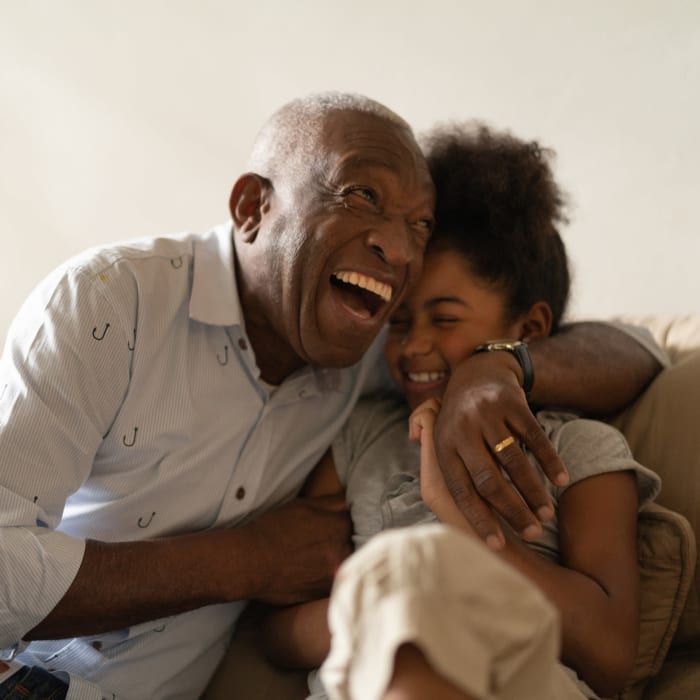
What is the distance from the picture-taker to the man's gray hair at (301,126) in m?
1.16

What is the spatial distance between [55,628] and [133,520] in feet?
0.61

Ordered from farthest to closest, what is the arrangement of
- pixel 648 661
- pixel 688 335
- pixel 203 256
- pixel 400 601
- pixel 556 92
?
1. pixel 556 92
2. pixel 688 335
3. pixel 203 256
4. pixel 648 661
5. pixel 400 601

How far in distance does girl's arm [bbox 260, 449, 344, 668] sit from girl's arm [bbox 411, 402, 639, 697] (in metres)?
0.27

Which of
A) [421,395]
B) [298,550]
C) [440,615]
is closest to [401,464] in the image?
[421,395]

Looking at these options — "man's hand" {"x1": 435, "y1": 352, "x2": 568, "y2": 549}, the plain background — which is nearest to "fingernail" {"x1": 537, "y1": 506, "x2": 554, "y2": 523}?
"man's hand" {"x1": 435, "y1": 352, "x2": 568, "y2": 549}

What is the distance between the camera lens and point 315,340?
3.72 ft

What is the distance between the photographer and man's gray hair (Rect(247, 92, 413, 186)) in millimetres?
1164

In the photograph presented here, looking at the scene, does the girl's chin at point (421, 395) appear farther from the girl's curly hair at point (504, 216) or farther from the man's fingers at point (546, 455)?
the man's fingers at point (546, 455)

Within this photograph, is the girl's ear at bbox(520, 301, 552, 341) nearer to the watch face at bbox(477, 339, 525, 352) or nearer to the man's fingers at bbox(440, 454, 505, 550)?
the watch face at bbox(477, 339, 525, 352)

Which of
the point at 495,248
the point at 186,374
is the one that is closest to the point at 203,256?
the point at 186,374

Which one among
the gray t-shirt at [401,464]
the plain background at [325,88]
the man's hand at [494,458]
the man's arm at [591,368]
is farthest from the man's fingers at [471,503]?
the plain background at [325,88]

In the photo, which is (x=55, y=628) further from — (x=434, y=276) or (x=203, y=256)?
(x=434, y=276)

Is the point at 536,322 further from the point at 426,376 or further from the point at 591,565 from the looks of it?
the point at 591,565

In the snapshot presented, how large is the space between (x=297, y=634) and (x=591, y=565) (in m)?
0.44
